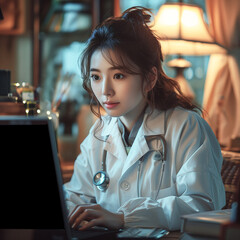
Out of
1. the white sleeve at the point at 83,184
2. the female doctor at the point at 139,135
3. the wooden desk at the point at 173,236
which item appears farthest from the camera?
the white sleeve at the point at 83,184

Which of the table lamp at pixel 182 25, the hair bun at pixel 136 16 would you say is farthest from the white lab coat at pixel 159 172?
the table lamp at pixel 182 25

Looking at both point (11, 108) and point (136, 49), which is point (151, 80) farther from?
point (11, 108)

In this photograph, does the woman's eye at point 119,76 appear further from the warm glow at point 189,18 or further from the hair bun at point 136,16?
the warm glow at point 189,18

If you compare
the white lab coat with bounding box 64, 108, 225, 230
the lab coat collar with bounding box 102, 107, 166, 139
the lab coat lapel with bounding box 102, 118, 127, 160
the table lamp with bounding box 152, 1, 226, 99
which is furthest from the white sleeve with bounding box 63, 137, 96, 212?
the table lamp with bounding box 152, 1, 226, 99

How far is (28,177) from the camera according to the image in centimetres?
77

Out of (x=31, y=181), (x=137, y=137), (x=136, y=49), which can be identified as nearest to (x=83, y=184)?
(x=137, y=137)

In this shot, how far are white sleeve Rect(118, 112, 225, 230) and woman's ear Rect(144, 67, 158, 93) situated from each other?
17 cm

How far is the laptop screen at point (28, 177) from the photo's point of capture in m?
0.74

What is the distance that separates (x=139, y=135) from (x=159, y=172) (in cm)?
13

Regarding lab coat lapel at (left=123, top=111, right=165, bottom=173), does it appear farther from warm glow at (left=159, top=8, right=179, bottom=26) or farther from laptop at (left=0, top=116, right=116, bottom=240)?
warm glow at (left=159, top=8, right=179, bottom=26)

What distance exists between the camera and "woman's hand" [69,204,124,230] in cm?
95

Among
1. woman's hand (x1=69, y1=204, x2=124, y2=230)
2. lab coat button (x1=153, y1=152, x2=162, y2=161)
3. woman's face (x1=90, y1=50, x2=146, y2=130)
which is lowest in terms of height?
woman's hand (x1=69, y1=204, x2=124, y2=230)

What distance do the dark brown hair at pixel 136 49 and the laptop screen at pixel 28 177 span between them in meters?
0.61

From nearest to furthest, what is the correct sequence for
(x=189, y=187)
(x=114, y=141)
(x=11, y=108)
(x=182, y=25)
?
(x=189, y=187) < (x=114, y=141) < (x=11, y=108) < (x=182, y=25)
